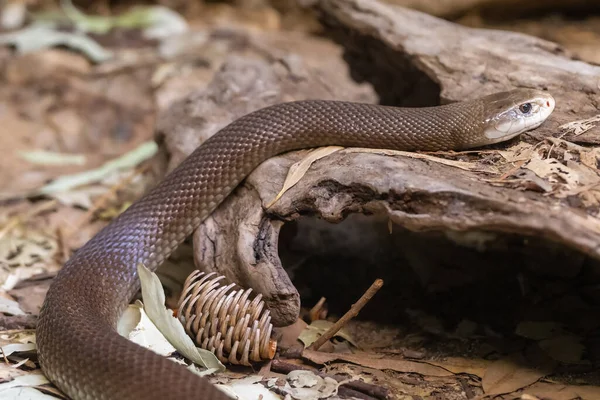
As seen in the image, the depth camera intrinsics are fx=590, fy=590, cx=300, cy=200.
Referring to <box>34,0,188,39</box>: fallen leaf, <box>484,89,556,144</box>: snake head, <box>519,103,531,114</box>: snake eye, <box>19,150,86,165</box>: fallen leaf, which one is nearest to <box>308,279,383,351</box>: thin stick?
<box>484,89,556,144</box>: snake head

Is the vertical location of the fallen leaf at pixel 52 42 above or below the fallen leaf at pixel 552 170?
above

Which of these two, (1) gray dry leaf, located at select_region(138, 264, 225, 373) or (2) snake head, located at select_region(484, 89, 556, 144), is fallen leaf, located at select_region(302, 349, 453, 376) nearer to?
(1) gray dry leaf, located at select_region(138, 264, 225, 373)

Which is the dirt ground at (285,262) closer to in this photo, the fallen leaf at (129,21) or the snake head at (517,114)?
the fallen leaf at (129,21)

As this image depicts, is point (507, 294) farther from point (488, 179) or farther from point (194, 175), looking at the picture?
point (194, 175)

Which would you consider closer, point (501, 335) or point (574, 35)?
point (501, 335)

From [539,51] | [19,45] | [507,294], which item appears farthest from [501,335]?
[19,45]

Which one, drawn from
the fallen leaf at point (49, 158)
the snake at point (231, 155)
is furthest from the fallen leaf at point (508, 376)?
the fallen leaf at point (49, 158)
